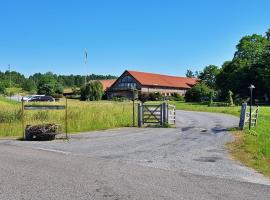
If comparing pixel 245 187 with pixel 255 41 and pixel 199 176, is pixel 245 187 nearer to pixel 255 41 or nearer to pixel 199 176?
pixel 199 176

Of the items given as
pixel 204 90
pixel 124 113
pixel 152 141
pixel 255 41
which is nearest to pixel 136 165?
pixel 152 141

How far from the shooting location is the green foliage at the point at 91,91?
85500mm

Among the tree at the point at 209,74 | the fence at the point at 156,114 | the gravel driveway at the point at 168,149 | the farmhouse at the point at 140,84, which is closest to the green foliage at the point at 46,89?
the farmhouse at the point at 140,84

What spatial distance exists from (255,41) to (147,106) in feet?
228

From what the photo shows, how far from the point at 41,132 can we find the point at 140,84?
78.8m

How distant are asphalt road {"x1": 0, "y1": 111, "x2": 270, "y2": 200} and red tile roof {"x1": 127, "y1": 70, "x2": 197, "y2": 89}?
3231 inches

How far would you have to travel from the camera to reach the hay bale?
20844 mm

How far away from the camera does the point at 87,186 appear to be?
9516 mm

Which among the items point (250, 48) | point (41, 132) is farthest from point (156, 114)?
point (250, 48)

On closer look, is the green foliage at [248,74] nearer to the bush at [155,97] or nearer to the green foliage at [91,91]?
the bush at [155,97]

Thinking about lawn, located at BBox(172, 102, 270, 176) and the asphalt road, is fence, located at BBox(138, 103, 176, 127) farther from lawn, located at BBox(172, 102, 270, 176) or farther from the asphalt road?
the asphalt road

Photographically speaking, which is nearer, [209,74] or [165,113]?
[165,113]

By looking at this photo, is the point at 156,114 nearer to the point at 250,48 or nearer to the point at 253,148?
the point at 253,148

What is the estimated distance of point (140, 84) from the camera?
99.3m
